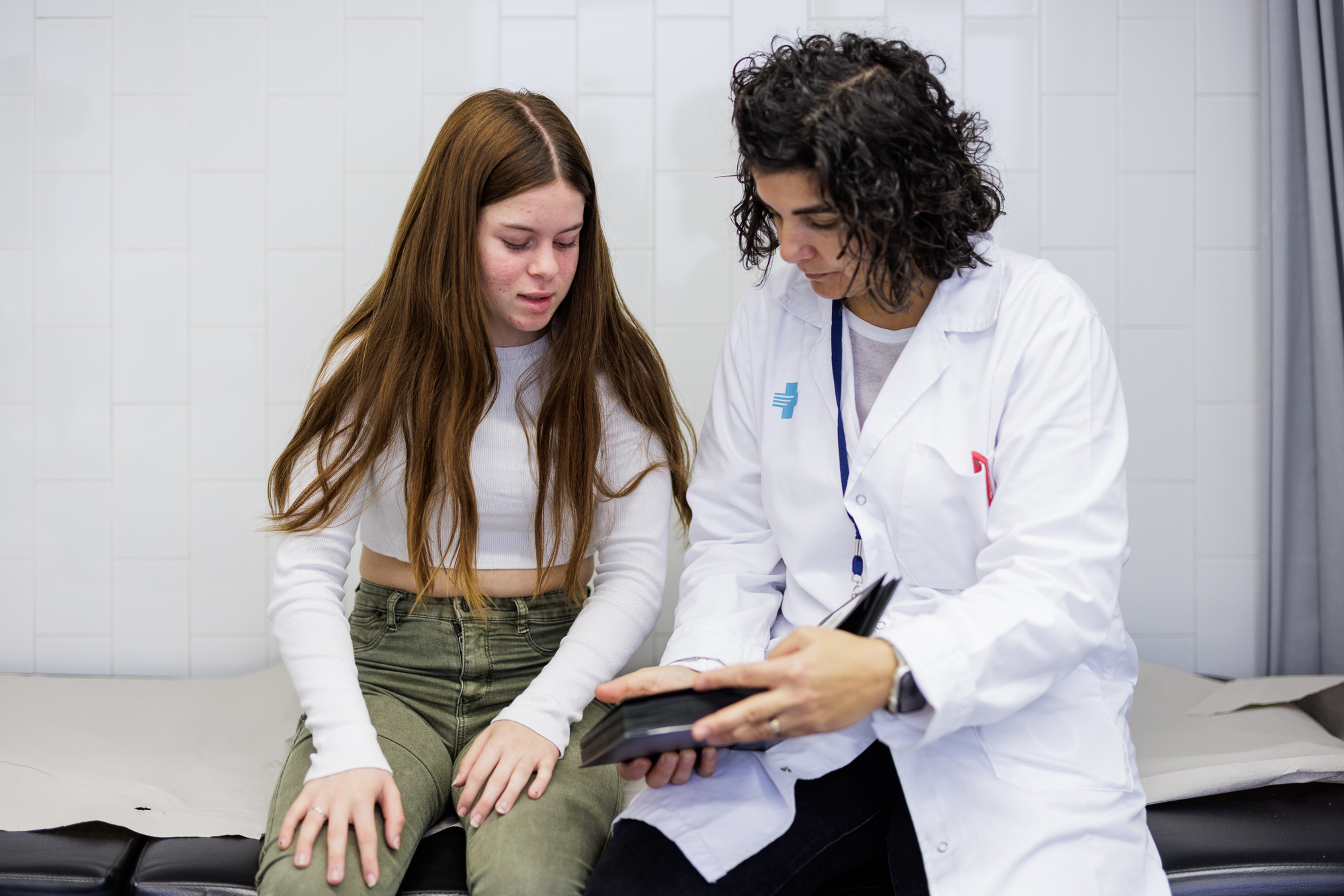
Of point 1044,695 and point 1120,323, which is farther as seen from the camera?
point 1120,323

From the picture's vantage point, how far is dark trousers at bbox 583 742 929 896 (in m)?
1.19

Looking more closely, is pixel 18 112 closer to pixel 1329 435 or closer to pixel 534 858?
pixel 534 858

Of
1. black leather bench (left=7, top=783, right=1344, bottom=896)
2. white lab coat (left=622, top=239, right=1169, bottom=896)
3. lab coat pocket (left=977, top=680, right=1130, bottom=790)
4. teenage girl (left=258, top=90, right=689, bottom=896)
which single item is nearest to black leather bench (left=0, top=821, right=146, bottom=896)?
black leather bench (left=7, top=783, right=1344, bottom=896)

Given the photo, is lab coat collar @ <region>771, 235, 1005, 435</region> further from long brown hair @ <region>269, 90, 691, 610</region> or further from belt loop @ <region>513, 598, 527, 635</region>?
belt loop @ <region>513, 598, 527, 635</region>

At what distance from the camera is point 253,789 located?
1.62 metres

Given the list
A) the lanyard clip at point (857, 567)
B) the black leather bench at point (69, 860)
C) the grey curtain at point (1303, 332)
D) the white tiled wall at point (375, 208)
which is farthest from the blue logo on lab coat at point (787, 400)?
the grey curtain at point (1303, 332)

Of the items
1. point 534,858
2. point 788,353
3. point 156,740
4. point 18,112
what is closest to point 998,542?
point 788,353

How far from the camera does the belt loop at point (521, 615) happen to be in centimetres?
160

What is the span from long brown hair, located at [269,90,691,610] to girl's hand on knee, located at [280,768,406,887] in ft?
1.15

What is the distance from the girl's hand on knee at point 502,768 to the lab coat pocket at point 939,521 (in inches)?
23.1

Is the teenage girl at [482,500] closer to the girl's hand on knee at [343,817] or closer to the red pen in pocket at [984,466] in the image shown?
the girl's hand on knee at [343,817]

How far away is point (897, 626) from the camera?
111 centimetres

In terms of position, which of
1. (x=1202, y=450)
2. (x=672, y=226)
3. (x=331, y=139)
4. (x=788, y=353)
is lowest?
(x=1202, y=450)

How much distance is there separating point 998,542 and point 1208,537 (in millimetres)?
1330
